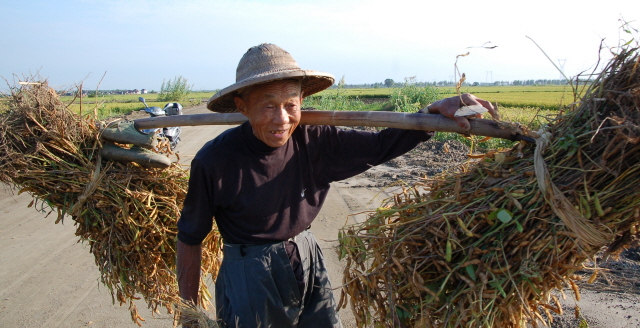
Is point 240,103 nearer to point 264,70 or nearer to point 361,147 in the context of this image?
point 264,70

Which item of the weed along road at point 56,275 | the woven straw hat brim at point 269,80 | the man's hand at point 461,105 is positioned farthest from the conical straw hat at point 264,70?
the weed along road at point 56,275

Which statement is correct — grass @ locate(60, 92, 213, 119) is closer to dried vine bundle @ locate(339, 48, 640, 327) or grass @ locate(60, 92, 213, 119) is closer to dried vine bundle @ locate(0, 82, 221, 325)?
dried vine bundle @ locate(0, 82, 221, 325)

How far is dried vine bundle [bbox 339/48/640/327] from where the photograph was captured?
130cm

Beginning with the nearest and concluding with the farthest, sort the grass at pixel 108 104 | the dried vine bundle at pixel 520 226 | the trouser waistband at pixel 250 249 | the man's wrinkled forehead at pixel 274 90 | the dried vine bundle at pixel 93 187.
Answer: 1. the dried vine bundle at pixel 520 226
2. the man's wrinkled forehead at pixel 274 90
3. the trouser waistband at pixel 250 249
4. the dried vine bundle at pixel 93 187
5. the grass at pixel 108 104

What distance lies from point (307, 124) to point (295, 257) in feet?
2.07

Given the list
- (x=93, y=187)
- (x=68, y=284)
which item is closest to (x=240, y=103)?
(x=93, y=187)

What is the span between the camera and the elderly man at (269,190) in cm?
194

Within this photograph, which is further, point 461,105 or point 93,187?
point 93,187

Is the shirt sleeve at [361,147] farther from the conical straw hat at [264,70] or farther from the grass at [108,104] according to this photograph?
the grass at [108,104]

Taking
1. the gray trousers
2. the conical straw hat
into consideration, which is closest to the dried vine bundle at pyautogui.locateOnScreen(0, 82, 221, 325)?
the gray trousers

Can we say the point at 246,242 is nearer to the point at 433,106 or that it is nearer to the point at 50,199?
the point at 433,106

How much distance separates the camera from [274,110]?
1925mm

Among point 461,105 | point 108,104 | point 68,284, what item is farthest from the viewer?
point 108,104

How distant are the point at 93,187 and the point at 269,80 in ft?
4.80
